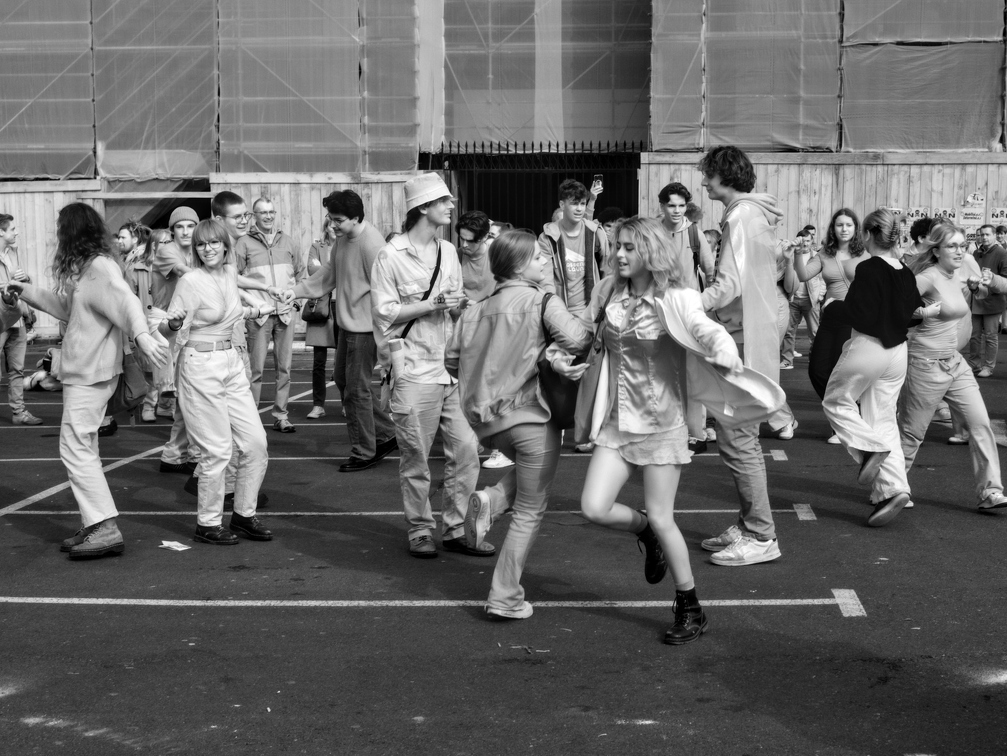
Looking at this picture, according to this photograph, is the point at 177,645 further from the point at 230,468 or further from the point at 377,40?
the point at 377,40

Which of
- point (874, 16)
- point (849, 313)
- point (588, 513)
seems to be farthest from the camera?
point (874, 16)

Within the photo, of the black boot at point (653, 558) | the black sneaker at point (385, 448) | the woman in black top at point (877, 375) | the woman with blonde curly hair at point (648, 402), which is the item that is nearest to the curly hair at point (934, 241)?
the woman in black top at point (877, 375)

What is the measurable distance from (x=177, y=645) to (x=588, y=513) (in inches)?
72.2

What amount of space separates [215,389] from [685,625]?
305 centimetres

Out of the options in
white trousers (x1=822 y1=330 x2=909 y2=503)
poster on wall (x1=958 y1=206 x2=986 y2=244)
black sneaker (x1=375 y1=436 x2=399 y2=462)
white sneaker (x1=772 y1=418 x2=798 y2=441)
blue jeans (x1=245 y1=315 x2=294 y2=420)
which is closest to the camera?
white trousers (x1=822 y1=330 x2=909 y2=503)

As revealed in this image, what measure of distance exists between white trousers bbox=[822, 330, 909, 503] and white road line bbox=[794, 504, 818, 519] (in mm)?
407

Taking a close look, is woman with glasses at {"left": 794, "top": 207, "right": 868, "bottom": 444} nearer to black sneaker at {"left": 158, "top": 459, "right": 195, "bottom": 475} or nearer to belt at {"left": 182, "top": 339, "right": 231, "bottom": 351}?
belt at {"left": 182, "top": 339, "right": 231, "bottom": 351}

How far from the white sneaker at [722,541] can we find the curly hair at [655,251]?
1.96 meters

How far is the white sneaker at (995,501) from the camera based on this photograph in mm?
7480

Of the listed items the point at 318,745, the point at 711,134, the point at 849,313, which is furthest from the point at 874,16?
the point at 318,745

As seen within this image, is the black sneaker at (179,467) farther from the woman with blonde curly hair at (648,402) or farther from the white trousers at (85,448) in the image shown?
the woman with blonde curly hair at (648,402)

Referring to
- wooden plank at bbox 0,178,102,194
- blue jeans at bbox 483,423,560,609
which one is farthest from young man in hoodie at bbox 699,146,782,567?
wooden plank at bbox 0,178,102,194

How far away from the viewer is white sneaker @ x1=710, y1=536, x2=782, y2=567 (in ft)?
21.2

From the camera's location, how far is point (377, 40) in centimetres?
1912
